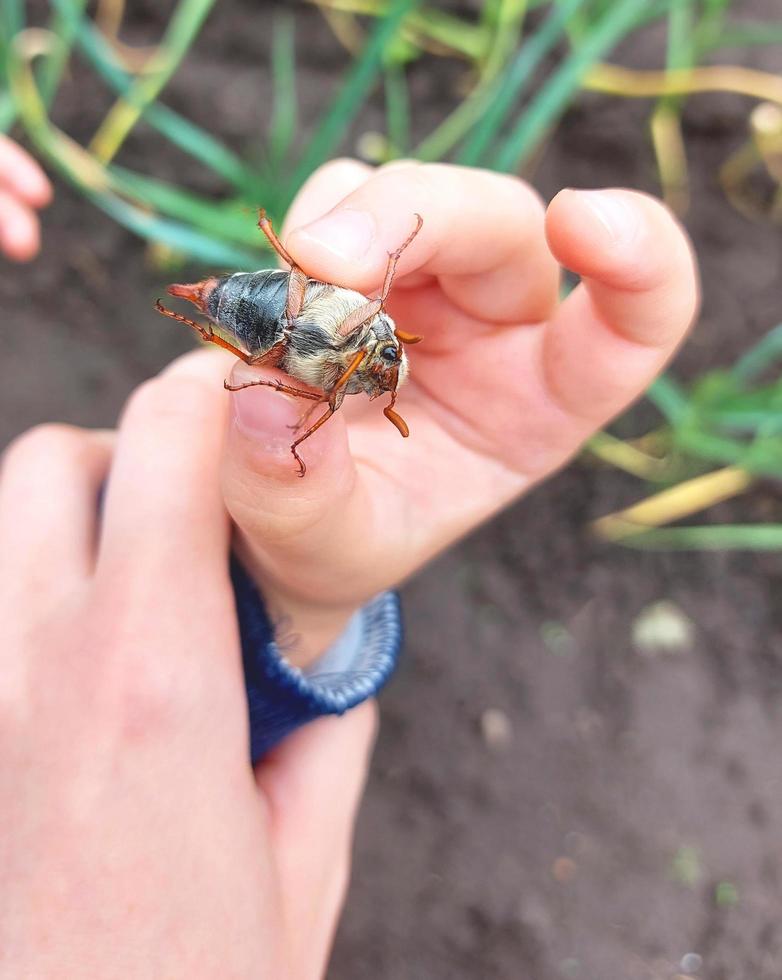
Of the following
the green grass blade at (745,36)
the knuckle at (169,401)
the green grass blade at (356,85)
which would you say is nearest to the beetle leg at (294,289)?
the knuckle at (169,401)

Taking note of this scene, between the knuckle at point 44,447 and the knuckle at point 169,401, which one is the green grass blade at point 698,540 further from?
the knuckle at point 44,447

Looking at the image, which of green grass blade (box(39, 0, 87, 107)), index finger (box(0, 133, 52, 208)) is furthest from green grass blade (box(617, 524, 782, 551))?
green grass blade (box(39, 0, 87, 107))

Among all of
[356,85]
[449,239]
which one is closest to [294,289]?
[449,239]

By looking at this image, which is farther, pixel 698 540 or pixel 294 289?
pixel 698 540

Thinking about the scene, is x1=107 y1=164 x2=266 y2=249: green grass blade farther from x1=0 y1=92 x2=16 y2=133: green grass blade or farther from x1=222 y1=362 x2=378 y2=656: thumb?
x1=222 y1=362 x2=378 y2=656: thumb

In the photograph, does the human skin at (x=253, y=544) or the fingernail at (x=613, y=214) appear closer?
the human skin at (x=253, y=544)

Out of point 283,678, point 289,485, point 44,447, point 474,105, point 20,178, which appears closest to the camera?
point 289,485

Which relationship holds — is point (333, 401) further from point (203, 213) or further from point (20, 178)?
point (20, 178)
